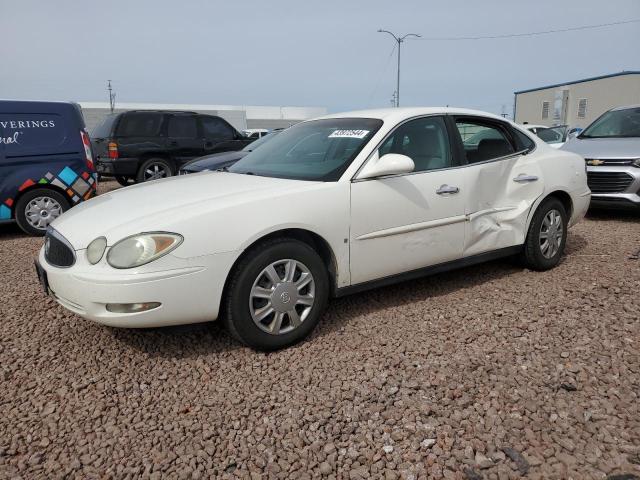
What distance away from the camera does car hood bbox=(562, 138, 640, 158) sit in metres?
6.82

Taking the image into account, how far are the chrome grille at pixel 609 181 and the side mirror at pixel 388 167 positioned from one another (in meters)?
4.87

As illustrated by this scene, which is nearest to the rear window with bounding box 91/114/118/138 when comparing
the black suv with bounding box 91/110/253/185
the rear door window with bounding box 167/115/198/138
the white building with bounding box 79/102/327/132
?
the black suv with bounding box 91/110/253/185

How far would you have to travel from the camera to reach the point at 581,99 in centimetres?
3797

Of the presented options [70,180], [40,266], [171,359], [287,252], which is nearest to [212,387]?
[171,359]

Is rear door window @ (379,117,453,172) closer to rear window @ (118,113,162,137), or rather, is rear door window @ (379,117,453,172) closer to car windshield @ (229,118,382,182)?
car windshield @ (229,118,382,182)

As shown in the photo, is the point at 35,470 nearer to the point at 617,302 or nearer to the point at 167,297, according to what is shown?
the point at 167,297

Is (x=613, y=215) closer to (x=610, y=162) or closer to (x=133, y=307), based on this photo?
(x=610, y=162)

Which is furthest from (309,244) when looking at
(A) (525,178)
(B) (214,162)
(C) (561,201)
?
(B) (214,162)

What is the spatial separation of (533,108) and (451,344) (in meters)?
44.8

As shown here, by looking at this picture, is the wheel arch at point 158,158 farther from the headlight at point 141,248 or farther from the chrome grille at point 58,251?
the headlight at point 141,248

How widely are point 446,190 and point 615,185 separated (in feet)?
14.5

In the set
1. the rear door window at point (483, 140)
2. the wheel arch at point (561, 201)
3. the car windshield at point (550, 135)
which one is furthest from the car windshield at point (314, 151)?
the car windshield at point (550, 135)

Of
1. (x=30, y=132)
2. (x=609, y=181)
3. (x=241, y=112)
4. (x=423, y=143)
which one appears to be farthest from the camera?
(x=241, y=112)

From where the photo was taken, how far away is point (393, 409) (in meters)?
2.50
